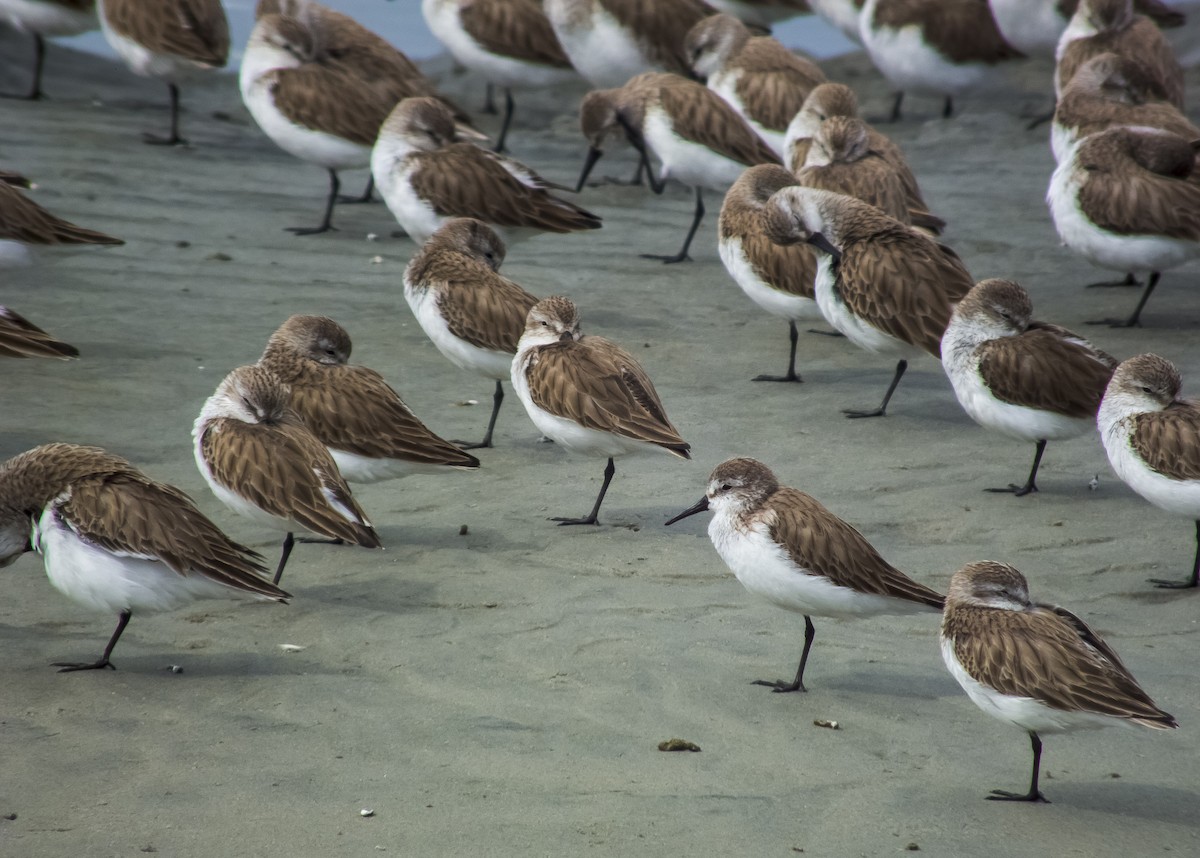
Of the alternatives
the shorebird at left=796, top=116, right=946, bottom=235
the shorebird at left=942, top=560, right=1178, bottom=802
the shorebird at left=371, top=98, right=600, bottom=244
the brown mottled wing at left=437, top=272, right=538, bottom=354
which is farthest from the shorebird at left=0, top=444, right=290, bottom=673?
the shorebird at left=796, top=116, right=946, bottom=235

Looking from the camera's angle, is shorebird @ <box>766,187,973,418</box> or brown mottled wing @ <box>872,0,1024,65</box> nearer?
shorebird @ <box>766,187,973,418</box>

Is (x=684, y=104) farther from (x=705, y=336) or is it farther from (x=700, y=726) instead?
(x=700, y=726)

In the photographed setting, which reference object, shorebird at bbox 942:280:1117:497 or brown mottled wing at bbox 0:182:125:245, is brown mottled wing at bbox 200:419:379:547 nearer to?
brown mottled wing at bbox 0:182:125:245

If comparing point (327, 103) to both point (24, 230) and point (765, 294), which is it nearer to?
point (24, 230)

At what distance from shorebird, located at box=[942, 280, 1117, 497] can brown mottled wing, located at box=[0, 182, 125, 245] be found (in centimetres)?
430

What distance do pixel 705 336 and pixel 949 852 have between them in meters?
5.45

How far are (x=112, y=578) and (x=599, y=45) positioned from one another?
8996mm

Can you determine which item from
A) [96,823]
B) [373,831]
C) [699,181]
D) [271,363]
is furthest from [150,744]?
[699,181]

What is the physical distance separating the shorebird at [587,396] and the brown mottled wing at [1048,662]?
2.00 metres

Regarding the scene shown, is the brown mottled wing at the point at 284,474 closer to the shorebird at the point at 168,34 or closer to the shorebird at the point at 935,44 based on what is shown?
the shorebird at the point at 168,34

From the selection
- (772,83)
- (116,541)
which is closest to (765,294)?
(772,83)

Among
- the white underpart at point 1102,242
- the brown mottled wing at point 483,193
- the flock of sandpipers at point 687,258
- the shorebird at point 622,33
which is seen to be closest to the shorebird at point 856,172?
the flock of sandpipers at point 687,258

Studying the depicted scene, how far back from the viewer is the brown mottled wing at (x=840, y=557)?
205 inches

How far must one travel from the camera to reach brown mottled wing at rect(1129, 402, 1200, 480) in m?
5.95
